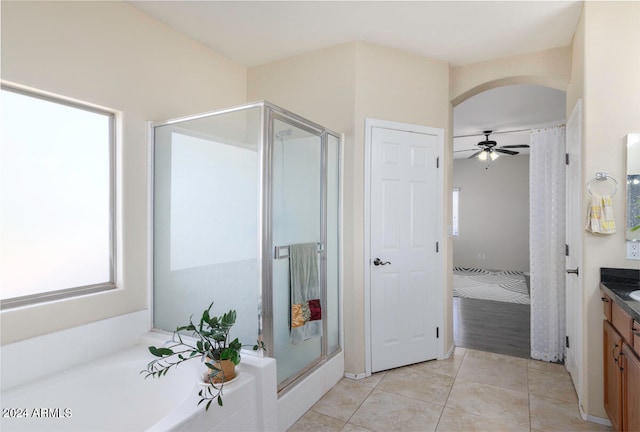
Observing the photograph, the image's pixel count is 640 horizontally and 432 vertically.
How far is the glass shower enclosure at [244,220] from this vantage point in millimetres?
2135

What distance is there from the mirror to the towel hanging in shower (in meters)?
1.95

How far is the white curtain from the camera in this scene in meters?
3.19

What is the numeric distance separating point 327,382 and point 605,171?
2312mm

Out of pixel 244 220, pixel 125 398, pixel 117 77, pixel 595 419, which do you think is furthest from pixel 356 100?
pixel 595 419

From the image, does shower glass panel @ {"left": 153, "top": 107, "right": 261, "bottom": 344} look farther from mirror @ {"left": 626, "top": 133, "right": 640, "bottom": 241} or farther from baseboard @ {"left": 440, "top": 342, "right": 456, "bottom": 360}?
mirror @ {"left": 626, "top": 133, "right": 640, "bottom": 241}

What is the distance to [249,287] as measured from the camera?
7.11 feet

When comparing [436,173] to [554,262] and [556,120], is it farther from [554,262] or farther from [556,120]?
[556,120]

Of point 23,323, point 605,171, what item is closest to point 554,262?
point 605,171

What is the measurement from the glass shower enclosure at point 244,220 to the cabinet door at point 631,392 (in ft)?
5.56

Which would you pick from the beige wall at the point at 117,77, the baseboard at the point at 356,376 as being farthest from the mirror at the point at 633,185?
the beige wall at the point at 117,77

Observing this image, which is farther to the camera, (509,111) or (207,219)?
(509,111)

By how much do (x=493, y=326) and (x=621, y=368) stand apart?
7.84 feet

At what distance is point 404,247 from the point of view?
3.05 meters

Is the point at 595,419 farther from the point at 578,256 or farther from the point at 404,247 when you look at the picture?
the point at 404,247
